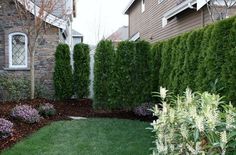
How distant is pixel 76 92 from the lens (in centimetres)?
1336

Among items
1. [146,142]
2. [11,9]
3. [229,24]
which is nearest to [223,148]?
[229,24]

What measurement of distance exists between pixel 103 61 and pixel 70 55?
98.6 inches

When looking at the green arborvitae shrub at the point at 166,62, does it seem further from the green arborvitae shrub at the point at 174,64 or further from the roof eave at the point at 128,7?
the roof eave at the point at 128,7

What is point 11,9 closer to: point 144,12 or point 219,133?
point 144,12

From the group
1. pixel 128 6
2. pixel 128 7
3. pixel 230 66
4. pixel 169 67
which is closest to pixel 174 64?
pixel 169 67

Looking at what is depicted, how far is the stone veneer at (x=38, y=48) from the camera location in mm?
13375

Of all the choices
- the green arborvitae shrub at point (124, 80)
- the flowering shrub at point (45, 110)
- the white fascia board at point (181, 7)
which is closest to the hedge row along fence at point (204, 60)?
the green arborvitae shrub at point (124, 80)

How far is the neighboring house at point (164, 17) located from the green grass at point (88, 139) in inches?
158

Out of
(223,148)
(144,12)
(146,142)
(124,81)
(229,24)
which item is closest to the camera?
(223,148)

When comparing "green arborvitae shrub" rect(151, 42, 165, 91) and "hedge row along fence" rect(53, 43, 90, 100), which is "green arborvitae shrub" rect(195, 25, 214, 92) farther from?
"hedge row along fence" rect(53, 43, 90, 100)

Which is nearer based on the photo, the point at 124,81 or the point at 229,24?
the point at 229,24

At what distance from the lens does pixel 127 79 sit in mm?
11086

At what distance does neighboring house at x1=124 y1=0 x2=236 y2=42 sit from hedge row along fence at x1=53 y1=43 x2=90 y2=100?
339cm

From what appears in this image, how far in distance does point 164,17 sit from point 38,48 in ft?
15.7
